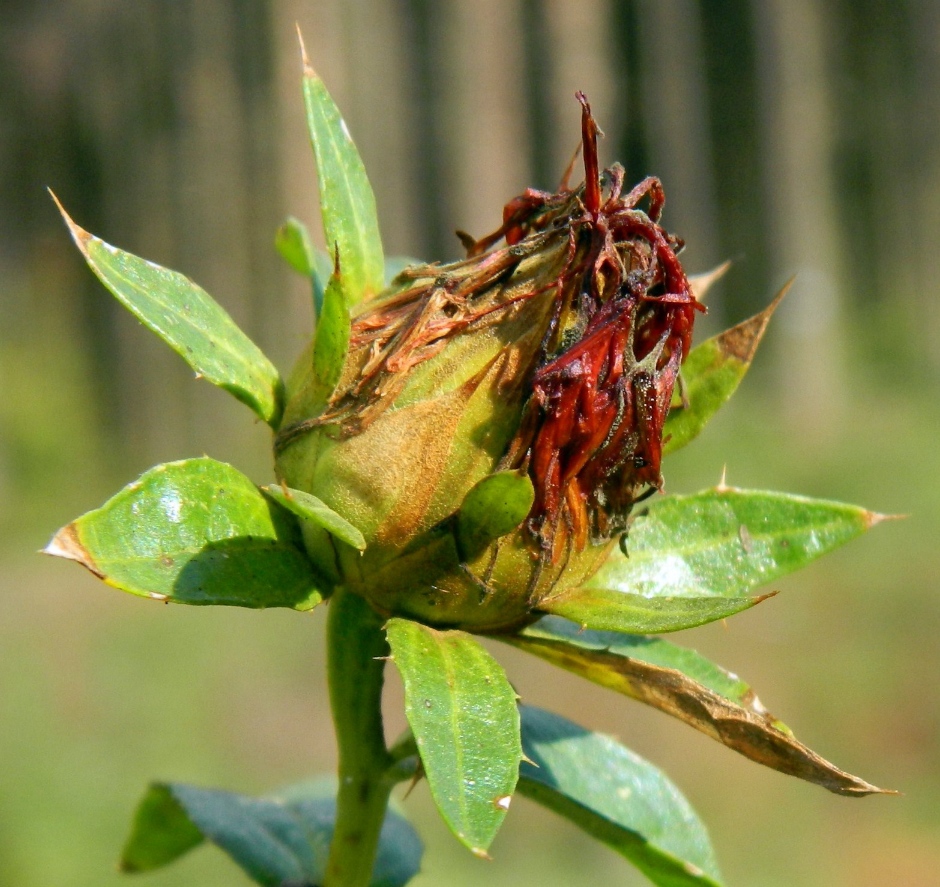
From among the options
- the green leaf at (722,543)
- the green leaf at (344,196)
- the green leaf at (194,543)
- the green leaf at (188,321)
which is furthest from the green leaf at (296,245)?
the green leaf at (722,543)

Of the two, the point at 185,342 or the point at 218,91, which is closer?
the point at 185,342

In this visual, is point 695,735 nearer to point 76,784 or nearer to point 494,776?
point 76,784

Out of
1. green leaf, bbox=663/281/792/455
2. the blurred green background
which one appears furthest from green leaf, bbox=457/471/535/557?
the blurred green background

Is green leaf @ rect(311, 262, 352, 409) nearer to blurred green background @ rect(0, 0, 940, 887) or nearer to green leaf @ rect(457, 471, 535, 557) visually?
green leaf @ rect(457, 471, 535, 557)

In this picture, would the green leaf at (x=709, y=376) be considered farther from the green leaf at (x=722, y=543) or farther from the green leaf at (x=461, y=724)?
the green leaf at (x=461, y=724)

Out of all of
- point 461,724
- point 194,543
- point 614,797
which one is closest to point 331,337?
point 194,543

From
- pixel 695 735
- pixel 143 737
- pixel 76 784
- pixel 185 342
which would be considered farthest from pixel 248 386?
pixel 695 735
